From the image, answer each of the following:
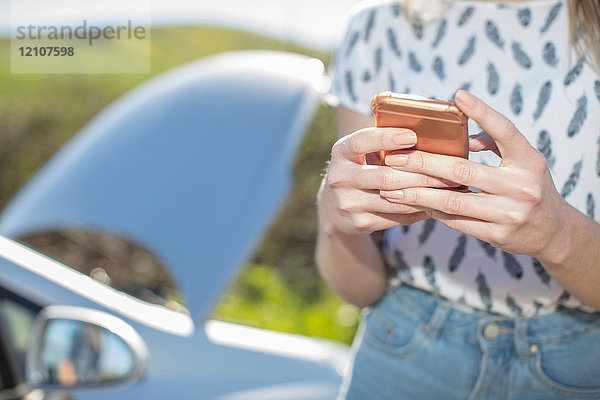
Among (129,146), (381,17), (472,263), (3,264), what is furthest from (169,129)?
(472,263)

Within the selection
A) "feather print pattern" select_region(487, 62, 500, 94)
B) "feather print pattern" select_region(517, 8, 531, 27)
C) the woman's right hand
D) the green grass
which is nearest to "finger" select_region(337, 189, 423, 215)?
the woman's right hand

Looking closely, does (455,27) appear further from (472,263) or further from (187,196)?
(187,196)

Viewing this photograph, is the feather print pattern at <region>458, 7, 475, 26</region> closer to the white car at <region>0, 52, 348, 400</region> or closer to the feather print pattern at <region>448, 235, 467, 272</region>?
the feather print pattern at <region>448, 235, 467, 272</region>

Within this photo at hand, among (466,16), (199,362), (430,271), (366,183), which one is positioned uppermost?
(466,16)

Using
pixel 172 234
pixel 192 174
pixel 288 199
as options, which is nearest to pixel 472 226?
pixel 172 234

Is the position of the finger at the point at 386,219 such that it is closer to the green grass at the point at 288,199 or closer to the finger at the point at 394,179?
the finger at the point at 394,179

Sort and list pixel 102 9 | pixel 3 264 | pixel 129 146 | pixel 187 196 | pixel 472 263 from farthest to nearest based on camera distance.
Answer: pixel 102 9
pixel 129 146
pixel 187 196
pixel 3 264
pixel 472 263

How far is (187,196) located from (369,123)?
1396 mm

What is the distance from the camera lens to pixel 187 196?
2557 millimetres

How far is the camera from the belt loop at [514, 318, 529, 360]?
1.17 metres

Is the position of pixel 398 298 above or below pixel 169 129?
above

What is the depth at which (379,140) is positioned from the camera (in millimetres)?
848

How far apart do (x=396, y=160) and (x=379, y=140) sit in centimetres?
3

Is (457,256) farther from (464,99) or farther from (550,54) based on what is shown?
(464,99)
